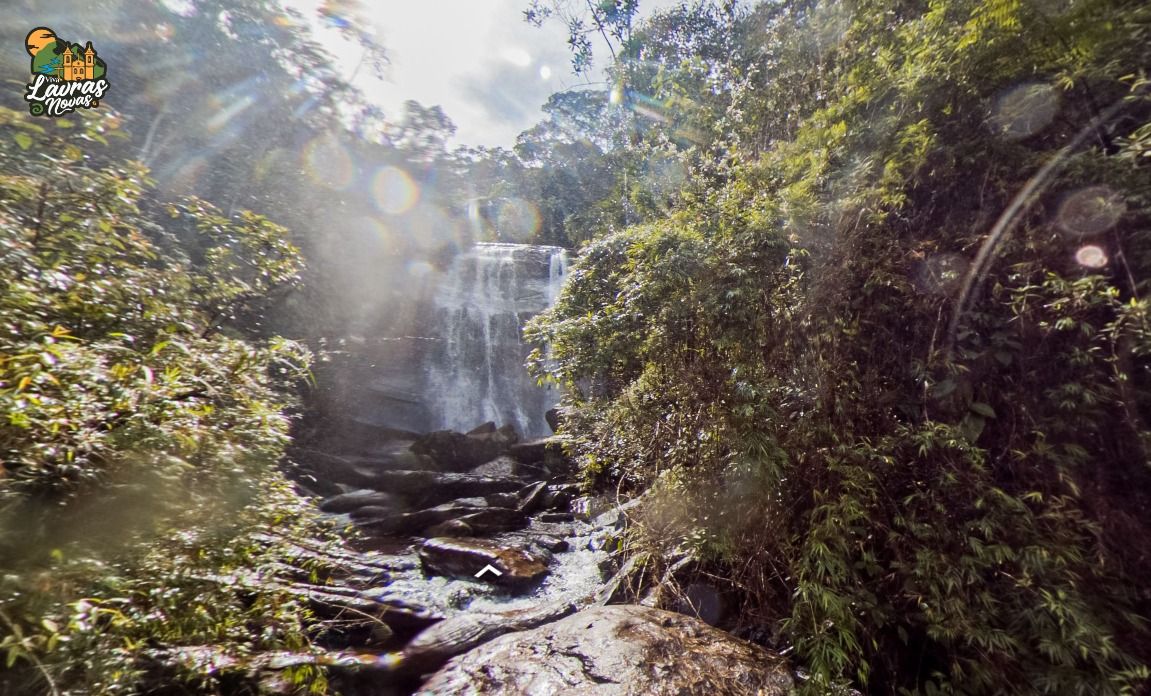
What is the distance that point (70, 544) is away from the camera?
81.5 inches

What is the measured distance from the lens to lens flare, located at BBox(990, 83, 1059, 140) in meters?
3.52

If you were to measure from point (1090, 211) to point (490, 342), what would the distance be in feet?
56.2

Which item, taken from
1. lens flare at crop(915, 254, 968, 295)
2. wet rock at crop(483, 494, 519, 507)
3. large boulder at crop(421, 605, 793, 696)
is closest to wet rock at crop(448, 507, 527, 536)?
wet rock at crop(483, 494, 519, 507)

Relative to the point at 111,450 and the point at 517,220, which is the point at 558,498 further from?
the point at 517,220

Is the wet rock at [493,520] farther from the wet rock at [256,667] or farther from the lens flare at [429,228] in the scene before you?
the lens flare at [429,228]

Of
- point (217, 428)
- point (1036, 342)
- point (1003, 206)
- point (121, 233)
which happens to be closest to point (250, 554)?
point (217, 428)

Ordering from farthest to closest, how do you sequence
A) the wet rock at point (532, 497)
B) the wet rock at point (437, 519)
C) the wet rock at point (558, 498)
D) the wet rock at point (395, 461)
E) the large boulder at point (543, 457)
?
the wet rock at point (395, 461)
the large boulder at point (543, 457)
the wet rock at point (558, 498)
the wet rock at point (532, 497)
the wet rock at point (437, 519)

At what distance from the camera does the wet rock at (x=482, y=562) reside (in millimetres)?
6602

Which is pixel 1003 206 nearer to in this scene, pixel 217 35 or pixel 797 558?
pixel 797 558

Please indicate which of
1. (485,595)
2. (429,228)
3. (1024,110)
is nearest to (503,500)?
(485,595)

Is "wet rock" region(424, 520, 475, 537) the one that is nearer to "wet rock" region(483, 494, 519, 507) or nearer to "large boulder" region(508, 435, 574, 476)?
"wet rock" region(483, 494, 519, 507)

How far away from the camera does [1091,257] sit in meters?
3.30

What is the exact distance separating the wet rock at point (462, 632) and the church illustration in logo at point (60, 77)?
5.50 m

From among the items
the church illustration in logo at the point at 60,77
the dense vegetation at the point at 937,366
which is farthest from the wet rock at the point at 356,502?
the church illustration in logo at the point at 60,77
